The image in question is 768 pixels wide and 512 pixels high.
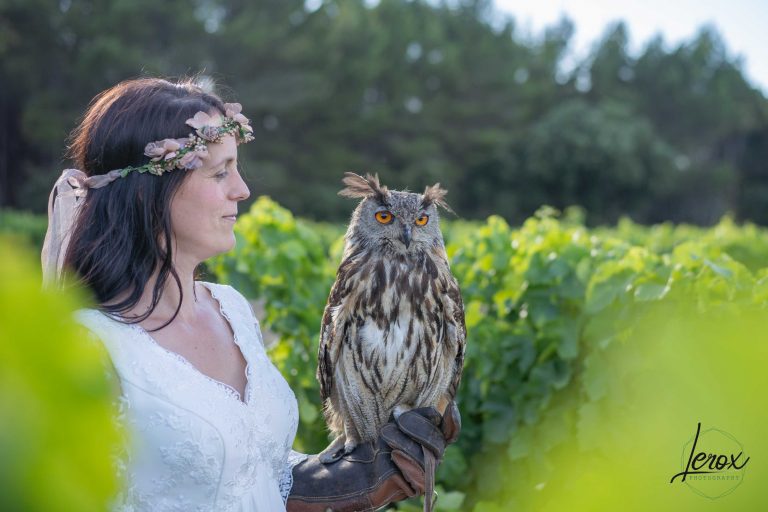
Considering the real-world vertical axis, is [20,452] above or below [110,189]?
below

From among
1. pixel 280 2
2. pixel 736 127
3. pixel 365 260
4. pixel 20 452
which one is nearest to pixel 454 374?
pixel 365 260

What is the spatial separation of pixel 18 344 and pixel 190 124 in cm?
180

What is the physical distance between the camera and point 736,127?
47.3m

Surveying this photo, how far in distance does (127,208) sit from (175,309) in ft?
1.08

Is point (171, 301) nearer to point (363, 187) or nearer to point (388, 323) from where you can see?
point (388, 323)

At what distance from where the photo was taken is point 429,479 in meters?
2.47

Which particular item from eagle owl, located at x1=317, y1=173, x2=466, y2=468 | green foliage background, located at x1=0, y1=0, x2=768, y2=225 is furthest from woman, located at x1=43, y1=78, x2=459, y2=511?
green foliage background, located at x1=0, y1=0, x2=768, y2=225

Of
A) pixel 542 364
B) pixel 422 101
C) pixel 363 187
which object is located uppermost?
pixel 422 101

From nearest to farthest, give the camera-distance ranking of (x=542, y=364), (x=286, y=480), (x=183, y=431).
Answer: (x=183, y=431) → (x=286, y=480) → (x=542, y=364)

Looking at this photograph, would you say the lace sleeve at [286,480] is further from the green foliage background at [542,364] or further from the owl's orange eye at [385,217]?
the owl's orange eye at [385,217]

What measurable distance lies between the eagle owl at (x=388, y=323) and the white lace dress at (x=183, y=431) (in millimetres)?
513

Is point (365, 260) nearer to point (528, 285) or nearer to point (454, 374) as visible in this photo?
point (454, 374)

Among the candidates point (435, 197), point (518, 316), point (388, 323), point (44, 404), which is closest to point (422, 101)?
point (518, 316)

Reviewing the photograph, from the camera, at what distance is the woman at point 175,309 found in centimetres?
196
